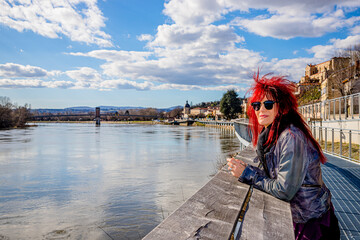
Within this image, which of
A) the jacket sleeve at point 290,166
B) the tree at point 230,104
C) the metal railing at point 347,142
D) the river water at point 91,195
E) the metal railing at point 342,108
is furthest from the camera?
the tree at point 230,104

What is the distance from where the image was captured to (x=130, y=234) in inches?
276

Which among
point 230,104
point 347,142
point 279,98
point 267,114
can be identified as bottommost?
point 347,142

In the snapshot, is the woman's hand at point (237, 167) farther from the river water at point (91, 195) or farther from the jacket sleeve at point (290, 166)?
the river water at point (91, 195)

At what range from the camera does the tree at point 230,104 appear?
230 ft

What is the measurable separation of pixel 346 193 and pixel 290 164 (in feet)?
14.3

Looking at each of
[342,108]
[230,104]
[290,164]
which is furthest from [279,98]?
[230,104]

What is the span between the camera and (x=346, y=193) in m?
5.14

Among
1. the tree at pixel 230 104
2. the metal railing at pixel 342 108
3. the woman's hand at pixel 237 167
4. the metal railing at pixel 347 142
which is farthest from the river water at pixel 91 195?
the tree at pixel 230 104

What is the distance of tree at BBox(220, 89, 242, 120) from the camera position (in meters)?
70.2

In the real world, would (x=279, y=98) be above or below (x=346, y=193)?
above

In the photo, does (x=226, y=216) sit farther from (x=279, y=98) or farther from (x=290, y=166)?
(x=279, y=98)

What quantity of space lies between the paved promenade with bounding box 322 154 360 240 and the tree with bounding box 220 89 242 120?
205 feet

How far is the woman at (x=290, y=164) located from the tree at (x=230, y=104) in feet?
227

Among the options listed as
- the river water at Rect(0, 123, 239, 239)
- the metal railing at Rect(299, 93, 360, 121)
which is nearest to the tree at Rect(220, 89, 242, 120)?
the metal railing at Rect(299, 93, 360, 121)
